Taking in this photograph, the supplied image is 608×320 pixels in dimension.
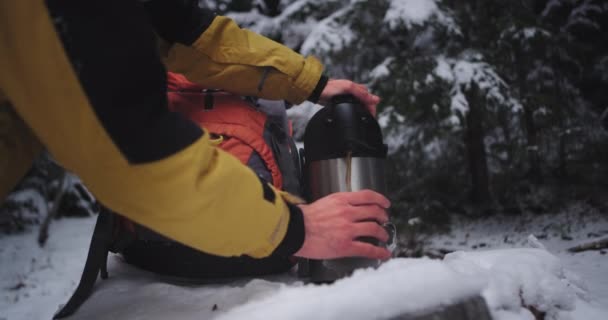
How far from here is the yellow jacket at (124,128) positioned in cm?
74

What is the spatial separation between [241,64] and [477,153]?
4712 mm

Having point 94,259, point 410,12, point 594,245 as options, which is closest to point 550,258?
point 94,259

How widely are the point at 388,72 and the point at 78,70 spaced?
429 cm

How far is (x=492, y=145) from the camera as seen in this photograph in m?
5.67

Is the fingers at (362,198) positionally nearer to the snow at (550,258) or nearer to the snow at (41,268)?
the snow at (550,258)

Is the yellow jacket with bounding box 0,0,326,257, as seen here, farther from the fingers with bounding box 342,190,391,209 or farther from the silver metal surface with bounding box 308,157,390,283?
the silver metal surface with bounding box 308,157,390,283

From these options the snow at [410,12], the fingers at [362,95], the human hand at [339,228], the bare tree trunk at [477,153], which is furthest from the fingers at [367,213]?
the bare tree trunk at [477,153]

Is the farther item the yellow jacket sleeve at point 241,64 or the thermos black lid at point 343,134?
the yellow jacket sleeve at point 241,64

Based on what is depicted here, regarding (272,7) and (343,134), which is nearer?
(343,134)

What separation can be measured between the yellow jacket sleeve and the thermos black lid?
31 cm

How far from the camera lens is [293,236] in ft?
3.38

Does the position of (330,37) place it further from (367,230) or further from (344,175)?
(367,230)

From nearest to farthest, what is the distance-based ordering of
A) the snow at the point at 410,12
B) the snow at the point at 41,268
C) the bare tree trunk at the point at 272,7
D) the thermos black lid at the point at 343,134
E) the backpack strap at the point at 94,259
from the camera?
1. the backpack strap at the point at 94,259
2. the thermos black lid at the point at 343,134
3. the snow at the point at 41,268
4. the snow at the point at 410,12
5. the bare tree trunk at the point at 272,7

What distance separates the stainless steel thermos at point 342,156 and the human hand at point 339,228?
0.36m
